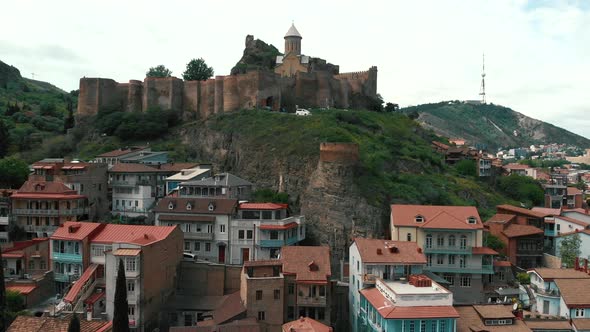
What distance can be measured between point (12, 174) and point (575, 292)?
46.4 m

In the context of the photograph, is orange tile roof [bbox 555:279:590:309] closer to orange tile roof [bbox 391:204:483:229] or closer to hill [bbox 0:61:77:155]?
orange tile roof [bbox 391:204:483:229]

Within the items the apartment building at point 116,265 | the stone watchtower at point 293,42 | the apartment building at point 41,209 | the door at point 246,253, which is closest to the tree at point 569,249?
the door at point 246,253

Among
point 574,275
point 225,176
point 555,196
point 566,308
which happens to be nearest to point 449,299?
point 566,308

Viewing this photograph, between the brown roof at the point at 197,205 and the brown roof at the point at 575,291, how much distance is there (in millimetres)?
23425

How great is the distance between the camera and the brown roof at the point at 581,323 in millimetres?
34719

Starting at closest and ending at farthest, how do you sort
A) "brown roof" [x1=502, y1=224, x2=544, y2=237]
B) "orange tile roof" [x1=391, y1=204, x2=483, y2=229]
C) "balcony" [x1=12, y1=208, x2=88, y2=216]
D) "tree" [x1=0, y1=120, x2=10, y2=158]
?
"orange tile roof" [x1=391, y1=204, x2=483, y2=229]
"balcony" [x1=12, y1=208, x2=88, y2=216]
"brown roof" [x1=502, y1=224, x2=544, y2=237]
"tree" [x1=0, y1=120, x2=10, y2=158]

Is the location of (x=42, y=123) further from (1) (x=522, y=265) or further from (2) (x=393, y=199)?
(1) (x=522, y=265)

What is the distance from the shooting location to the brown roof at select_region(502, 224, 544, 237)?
4725cm

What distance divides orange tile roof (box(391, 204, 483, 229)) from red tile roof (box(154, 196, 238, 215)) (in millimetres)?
12492

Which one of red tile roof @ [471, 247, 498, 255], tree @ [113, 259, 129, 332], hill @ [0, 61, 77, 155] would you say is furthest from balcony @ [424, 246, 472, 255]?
hill @ [0, 61, 77, 155]

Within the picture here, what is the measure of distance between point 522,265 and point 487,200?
12657 mm

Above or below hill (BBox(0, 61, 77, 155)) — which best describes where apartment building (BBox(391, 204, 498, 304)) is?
below

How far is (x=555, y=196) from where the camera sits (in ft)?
225

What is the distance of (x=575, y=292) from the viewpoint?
36.9 metres
